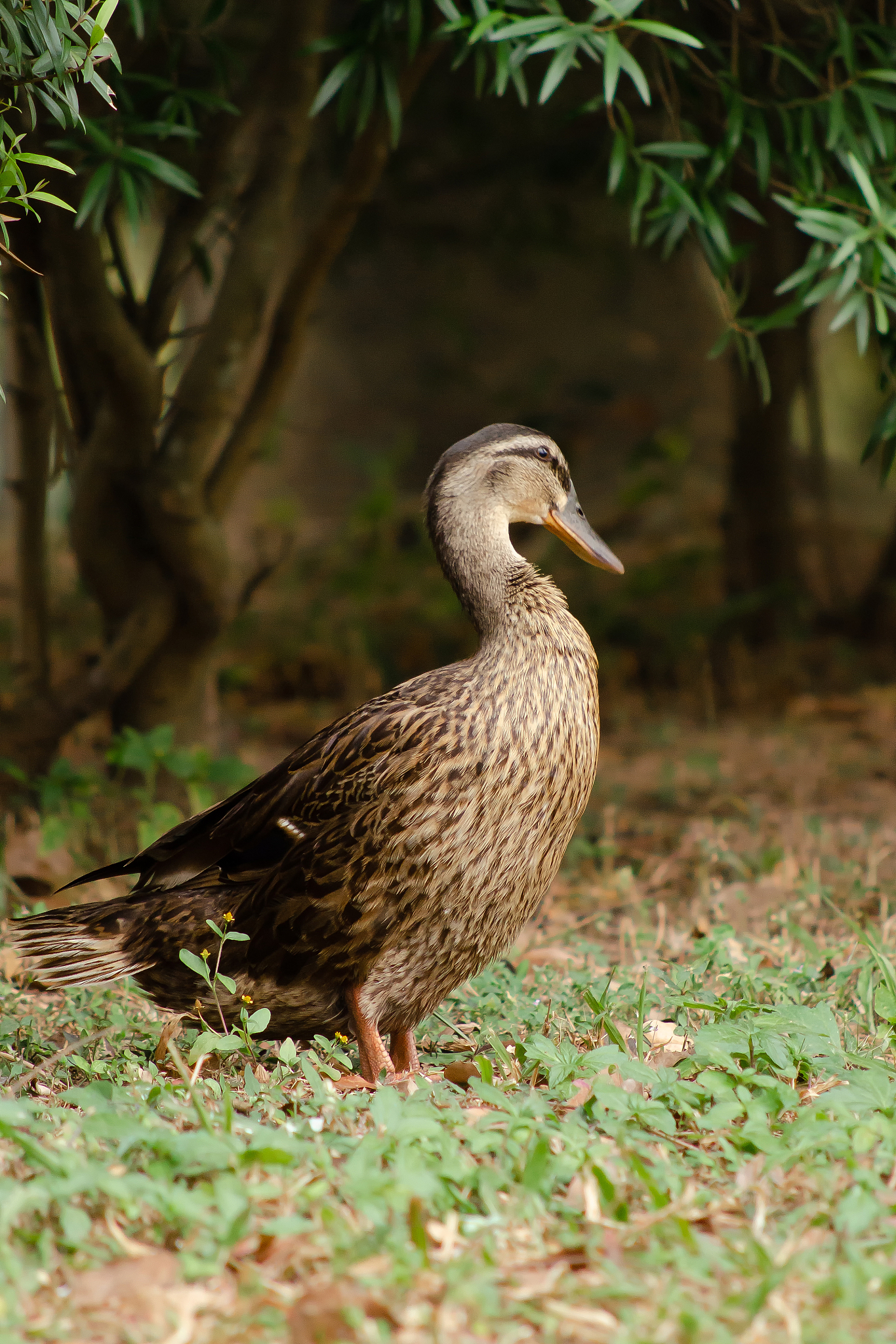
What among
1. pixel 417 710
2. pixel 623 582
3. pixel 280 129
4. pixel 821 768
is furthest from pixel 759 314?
pixel 417 710

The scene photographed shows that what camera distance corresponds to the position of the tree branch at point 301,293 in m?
4.76

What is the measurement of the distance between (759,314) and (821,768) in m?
2.74

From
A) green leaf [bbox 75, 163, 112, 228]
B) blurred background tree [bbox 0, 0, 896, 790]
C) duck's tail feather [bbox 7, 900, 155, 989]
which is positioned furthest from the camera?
blurred background tree [bbox 0, 0, 896, 790]

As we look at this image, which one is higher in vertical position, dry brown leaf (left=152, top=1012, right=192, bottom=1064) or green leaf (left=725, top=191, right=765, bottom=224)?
green leaf (left=725, top=191, right=765, bottom=224)

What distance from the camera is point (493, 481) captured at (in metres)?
3.39

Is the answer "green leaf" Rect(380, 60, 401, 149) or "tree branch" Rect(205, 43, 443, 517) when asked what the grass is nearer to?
"tree branch" Rect(205, 43, 443, 517)

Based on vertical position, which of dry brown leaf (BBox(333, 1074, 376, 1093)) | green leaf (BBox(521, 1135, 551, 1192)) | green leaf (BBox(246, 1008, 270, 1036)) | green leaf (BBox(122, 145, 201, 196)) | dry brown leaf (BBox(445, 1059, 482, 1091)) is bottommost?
dry brown leaf (BBox(333, 1074, 376, 1093))

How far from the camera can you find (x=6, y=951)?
3.99 m

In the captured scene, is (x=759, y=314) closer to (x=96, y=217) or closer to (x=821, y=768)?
(x=821, y=768)

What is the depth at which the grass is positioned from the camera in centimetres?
182

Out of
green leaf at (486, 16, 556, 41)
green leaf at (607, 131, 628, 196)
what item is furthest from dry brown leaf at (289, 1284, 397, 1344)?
green leaf at (607, 131, 628, 196)

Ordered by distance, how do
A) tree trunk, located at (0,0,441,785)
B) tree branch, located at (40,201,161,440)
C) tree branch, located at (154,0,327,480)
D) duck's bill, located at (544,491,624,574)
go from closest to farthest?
duck's bill, located at (544,491,624,574), tree branch, located at (40,201,161,440), tree trunk, located at (0,0,441,785), tree branch, located at (154,0,327,480)

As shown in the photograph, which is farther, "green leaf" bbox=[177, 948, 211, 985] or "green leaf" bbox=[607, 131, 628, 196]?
"green leaf" bbox=[607, 131, 628, 196]

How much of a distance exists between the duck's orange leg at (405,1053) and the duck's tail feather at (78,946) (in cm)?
62
